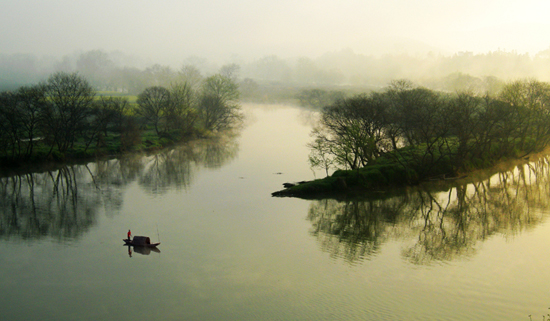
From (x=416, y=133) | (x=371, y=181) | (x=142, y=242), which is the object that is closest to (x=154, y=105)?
(x=416, y=133)

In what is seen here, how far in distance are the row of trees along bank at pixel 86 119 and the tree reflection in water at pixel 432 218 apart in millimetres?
44690

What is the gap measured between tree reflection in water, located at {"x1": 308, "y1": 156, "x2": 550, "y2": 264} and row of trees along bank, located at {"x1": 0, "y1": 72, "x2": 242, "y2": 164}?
147 ft

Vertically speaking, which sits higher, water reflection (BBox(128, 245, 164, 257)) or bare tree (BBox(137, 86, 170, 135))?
bare tree (BBox(137, 86, 170, 135))

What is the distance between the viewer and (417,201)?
4816 centimetres

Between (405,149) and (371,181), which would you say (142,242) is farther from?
(405,149)

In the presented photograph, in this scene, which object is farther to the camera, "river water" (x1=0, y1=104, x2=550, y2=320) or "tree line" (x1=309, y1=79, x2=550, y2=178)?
"tree line" (x1=309, y1=79, x2=550, y2=178)

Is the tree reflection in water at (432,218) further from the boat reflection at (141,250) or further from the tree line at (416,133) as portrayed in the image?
the boat reflection at (141,250)

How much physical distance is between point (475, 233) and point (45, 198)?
1618 inches

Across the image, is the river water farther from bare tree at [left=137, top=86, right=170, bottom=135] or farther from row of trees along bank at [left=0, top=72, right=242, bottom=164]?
bare tree at [left=137, top=86, right=170, bottom=135]

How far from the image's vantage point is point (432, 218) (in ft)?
137

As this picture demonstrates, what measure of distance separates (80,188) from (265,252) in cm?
3084

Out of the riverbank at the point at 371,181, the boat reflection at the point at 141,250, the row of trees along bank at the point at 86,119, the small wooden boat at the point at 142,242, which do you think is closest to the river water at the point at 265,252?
the boat reflection at the point at 141,250

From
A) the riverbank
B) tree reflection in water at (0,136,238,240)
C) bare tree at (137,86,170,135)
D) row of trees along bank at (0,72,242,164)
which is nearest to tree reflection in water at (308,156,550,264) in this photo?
the riverbank

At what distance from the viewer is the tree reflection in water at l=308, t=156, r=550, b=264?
33375 mm
